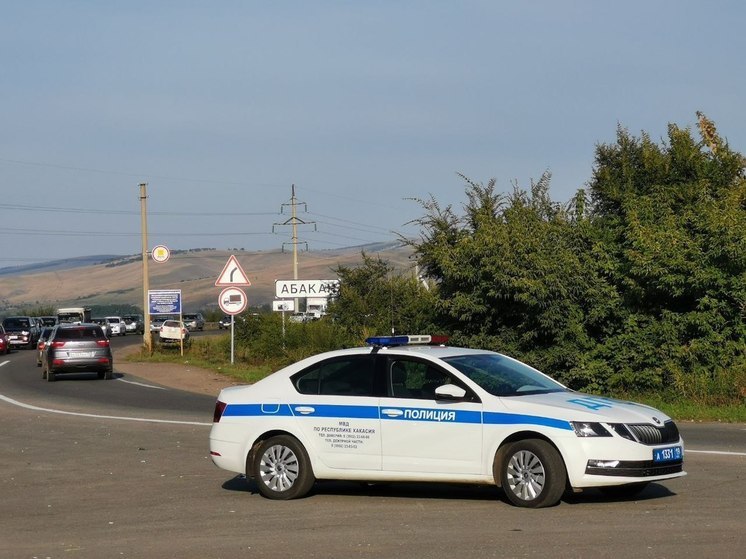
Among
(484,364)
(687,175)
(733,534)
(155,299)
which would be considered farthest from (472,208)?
(155,299)

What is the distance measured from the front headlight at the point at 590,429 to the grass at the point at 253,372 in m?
9.60

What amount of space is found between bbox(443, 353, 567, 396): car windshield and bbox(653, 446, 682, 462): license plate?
1271mm

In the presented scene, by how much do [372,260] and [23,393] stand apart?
15.4 meters

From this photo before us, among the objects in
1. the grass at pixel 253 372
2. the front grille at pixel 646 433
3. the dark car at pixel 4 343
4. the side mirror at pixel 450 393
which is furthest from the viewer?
the dark car at pixel 4 343

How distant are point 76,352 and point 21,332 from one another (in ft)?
107

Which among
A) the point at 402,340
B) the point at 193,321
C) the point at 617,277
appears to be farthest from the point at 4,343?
the point at 402,340

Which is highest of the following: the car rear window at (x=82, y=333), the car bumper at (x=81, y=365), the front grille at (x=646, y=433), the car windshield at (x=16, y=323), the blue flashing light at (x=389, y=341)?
the car windshield at (x=16, y=323)

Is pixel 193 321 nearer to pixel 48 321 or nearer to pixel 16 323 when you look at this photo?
pixel 48 321

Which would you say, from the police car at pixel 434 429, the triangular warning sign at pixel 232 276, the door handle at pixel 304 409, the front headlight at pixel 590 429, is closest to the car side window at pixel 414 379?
the police car at pixel 434 429

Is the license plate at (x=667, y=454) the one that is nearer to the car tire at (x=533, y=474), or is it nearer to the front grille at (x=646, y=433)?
the front grille at (x=646, y=433)

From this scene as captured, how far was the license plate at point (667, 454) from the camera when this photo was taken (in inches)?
415

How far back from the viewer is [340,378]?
1174cm

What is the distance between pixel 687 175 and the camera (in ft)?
Answer: 86.3

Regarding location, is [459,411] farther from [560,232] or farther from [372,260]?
[372,260]
